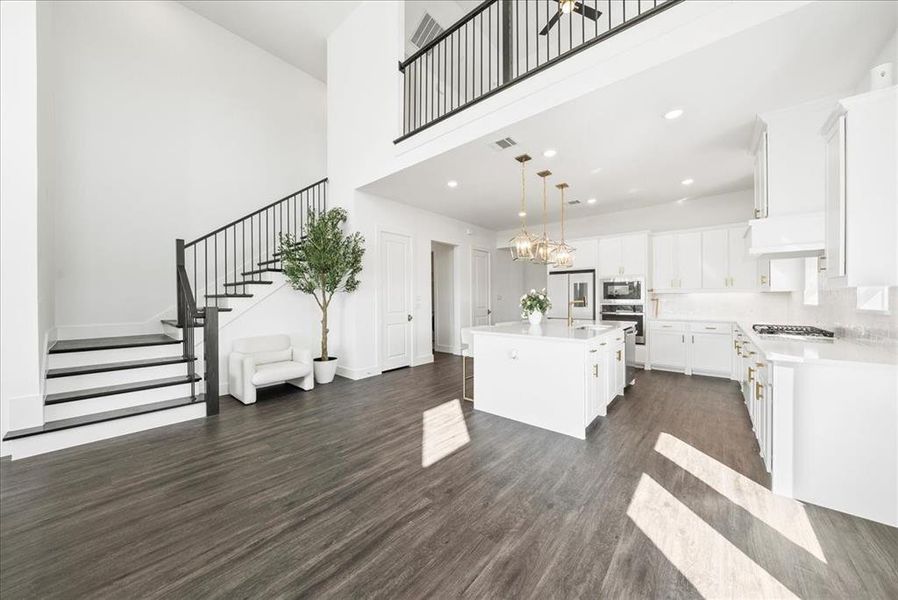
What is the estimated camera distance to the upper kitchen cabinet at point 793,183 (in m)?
2.83

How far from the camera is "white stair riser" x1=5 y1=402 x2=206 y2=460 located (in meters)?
2.65

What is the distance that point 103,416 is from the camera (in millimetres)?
3037

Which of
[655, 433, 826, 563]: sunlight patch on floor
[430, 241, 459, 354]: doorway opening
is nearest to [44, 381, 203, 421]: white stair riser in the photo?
[430, 241, 459, 354]: doorway opening

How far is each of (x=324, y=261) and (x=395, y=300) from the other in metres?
1.58

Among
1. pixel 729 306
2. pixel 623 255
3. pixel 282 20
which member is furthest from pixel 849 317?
pixel 282 20

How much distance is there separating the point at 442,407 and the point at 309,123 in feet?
20.4

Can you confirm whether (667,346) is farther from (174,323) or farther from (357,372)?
(174,323)

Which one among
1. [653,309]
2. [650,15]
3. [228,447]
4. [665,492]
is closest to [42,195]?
[228,447]

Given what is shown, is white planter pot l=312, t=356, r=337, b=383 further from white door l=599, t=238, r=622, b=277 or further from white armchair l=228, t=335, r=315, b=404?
white door l=599, t=238, r=622, b=277

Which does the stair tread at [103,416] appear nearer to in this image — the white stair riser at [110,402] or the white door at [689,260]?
the white stair riser at [110,402]

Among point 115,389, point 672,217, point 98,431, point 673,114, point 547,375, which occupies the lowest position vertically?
point 98,431

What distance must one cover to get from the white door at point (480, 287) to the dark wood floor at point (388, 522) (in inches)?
183

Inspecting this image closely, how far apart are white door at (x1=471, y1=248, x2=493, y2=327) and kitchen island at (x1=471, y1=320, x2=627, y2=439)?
3766 mm

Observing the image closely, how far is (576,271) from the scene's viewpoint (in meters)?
6.45
